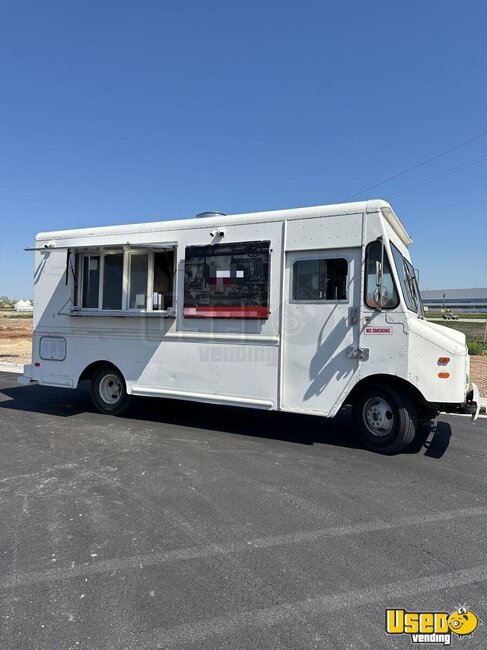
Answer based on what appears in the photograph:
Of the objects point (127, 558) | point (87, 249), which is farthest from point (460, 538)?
point (87, 249)

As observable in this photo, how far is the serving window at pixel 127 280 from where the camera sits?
6715mm

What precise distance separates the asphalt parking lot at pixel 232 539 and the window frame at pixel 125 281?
189cm

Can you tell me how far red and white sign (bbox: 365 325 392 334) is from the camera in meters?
5.24

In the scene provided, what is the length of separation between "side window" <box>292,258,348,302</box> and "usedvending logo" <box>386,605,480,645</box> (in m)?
3.56

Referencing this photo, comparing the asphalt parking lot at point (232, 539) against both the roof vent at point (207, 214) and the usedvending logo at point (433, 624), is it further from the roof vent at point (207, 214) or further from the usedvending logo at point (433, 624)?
the roof vent at point (207, 214)

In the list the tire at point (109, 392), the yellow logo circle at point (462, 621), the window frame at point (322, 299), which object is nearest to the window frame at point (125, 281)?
the tire at point (109, 392)

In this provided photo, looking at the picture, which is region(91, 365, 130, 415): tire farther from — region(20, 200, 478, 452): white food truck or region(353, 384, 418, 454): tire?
region(353, 384, 418, 454): tire

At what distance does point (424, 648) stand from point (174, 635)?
1358 mm

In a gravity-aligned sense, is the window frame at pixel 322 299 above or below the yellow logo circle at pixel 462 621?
above

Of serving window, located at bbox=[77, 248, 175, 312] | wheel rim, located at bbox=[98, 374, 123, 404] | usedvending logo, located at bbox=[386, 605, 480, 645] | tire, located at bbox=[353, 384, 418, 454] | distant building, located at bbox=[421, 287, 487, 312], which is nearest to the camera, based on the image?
usedvending logo, located at bbox=[386, 605, 480, 645]

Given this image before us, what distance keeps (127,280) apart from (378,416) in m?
4.23

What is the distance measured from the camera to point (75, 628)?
2414 mm

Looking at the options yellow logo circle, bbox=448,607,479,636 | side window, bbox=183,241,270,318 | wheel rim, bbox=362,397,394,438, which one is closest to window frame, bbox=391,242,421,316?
wheel rim, bbox=362,397,394,438

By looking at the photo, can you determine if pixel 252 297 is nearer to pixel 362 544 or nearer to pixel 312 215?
pixel 312 215
